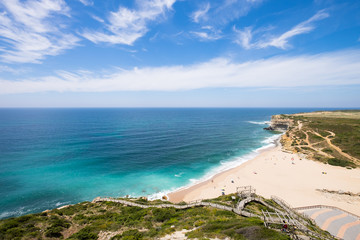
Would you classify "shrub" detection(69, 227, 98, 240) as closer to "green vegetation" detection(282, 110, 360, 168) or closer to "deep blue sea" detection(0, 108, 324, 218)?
"deep blue sea" detection(0, 108, 324, 218)

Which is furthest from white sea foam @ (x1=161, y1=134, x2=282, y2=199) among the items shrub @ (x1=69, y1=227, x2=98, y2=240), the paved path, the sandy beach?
the paved path

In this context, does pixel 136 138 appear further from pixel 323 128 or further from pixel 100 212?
pixel 323 128

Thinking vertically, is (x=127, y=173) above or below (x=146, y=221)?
below

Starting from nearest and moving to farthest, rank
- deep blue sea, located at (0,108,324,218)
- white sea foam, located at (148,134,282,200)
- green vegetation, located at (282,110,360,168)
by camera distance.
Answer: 1. deep blue sea, located at (0,108,324,218)
2. white sea foam, located at (148,134,282,200)
3. green vegetation, located at (282,110,360,168)

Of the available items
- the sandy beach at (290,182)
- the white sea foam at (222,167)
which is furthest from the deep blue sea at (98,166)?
the sandy beach at (290,182)

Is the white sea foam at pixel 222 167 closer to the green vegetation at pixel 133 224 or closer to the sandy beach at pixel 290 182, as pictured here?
the sandy beach at pixel 290 182

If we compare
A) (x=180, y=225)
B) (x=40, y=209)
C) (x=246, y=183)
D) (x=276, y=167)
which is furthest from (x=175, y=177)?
(x=276, y=167)
